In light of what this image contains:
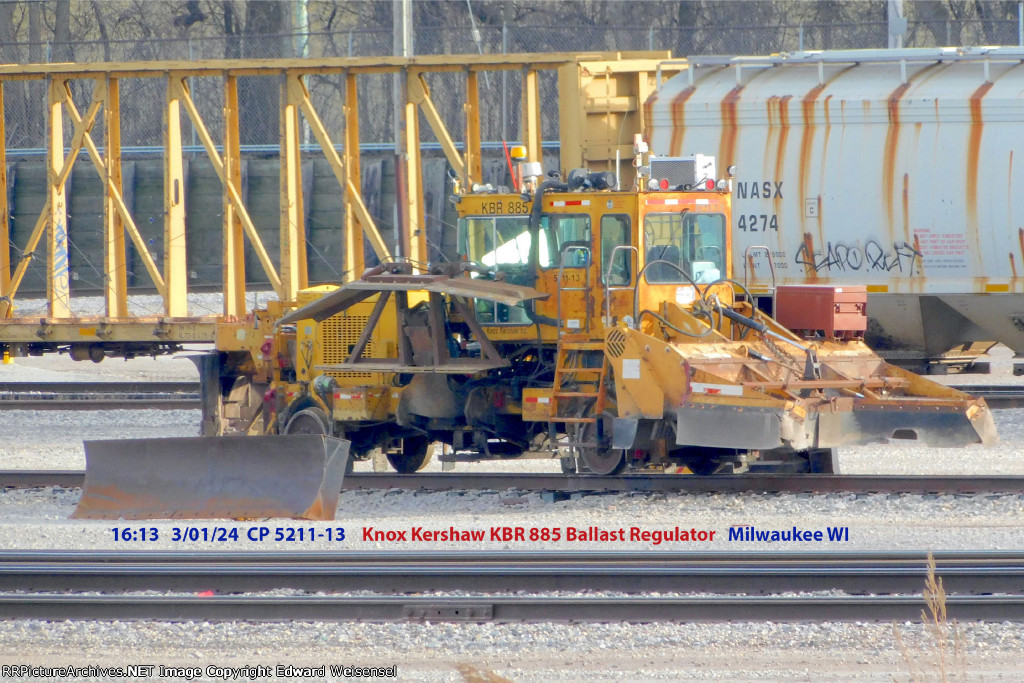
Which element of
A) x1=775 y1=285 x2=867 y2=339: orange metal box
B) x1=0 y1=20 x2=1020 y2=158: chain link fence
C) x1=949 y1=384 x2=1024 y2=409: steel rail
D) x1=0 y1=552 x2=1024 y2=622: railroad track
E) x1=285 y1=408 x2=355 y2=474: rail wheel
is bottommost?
x1=0 y1=552 x2=1024 y2=622: railroad track

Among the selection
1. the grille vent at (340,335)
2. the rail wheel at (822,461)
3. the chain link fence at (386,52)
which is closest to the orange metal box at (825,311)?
the rail wheel at (822,461)

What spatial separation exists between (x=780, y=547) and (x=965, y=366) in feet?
29.5

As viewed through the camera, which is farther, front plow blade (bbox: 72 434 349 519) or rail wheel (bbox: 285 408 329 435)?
rail wheel (bbox: 285 408 329 435)

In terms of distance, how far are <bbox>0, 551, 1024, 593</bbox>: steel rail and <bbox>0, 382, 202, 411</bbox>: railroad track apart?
805cm

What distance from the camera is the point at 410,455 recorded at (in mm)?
13266

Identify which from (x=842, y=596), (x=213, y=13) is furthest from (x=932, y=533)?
(x=213, y=13)

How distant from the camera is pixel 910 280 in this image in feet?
52.0

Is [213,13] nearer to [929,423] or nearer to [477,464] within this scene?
[477,464]

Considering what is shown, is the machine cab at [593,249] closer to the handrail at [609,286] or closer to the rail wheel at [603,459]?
the handrail at [609,286]

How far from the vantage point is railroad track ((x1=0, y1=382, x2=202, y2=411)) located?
1686cm

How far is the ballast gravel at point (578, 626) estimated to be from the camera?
6668 millimetres

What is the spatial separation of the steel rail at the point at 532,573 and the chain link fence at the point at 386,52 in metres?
18.0

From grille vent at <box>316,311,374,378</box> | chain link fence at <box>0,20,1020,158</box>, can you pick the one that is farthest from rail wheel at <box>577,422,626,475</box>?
chain link fence at <box>0,20,1020,158</box>

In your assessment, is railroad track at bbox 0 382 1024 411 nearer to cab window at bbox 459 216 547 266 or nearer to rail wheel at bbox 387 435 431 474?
rail wheel at bbox 387 435 431 474
